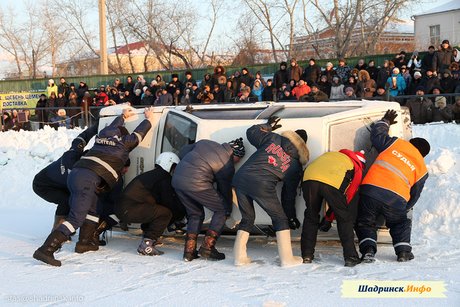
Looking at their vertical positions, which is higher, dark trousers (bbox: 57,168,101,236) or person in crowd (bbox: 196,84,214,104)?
person in crowd (bbox: 196,84,214,104)

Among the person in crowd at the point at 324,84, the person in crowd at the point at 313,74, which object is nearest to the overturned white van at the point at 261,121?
the person in crowd at the point at 324,84

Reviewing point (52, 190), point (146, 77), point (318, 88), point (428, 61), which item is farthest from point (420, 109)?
point (146, 77)

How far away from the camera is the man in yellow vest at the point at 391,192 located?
6535 mm

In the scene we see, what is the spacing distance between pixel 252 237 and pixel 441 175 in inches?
113

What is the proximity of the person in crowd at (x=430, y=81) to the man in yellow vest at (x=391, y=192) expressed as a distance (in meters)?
7.74

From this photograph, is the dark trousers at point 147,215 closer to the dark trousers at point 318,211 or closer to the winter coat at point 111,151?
the winter coat at point 111,151

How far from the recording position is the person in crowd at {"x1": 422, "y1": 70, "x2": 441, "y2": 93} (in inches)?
551

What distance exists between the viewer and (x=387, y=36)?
3966 centimetres

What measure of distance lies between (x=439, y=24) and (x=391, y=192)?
40904mm

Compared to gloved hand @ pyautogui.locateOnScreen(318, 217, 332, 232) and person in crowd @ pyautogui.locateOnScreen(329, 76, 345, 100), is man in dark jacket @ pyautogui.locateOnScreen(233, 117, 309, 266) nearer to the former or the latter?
gloved hand @ pyautogui.locateOnScreen(318, 217, 332, 232)

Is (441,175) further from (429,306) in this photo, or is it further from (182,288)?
(182,288)

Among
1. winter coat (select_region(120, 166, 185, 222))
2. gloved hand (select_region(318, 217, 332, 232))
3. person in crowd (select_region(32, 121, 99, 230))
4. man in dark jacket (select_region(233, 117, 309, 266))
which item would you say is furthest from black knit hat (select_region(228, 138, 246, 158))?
person in crowd (select_region(32, 121, 99, 230))

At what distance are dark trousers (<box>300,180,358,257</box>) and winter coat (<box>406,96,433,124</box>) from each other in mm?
6960

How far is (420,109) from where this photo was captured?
514 inches
